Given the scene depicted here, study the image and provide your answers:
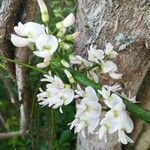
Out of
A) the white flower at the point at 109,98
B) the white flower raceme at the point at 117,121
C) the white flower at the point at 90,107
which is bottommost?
the white flower raceme at the point at 117,121

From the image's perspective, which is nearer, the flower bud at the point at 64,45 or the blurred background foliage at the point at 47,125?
the flower bud at the point at 64,45

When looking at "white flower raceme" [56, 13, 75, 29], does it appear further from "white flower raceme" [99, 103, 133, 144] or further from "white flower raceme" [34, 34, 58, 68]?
"white flower raceme" [99, 103, 133, 144]

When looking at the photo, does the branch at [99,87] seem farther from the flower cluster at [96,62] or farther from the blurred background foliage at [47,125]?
the blurred background foliage at [47,125]

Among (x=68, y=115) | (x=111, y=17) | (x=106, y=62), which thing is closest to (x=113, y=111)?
(x=106, y=62)

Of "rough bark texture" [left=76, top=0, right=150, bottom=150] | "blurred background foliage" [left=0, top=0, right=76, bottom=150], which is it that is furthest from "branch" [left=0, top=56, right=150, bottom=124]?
"blurred background foliage" [left=0, top=0, right=76, bottom=150]

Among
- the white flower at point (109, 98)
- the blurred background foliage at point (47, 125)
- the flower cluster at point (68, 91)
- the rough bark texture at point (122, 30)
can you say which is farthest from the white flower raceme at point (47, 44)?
the blurred background foliage at point (47, 125)

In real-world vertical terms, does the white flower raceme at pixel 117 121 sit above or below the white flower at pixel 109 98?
below

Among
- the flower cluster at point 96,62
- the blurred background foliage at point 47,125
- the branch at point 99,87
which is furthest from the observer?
the blurred background foliage at point 47,125

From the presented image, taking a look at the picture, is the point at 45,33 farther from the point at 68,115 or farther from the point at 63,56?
the point at 68,115

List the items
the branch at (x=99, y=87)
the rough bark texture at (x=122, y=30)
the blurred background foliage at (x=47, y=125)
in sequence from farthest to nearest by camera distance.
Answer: the blurred background foliage at (x=47, y=125)
the rough bark texture at (x=122, y=30)
the branch at (x=99, y=87)
